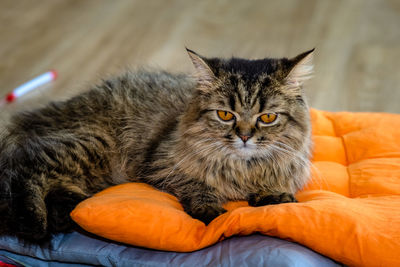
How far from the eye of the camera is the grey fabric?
1.43 m

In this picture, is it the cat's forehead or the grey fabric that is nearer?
the grey fabric

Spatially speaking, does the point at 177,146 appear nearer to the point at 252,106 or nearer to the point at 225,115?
the point at 225,115

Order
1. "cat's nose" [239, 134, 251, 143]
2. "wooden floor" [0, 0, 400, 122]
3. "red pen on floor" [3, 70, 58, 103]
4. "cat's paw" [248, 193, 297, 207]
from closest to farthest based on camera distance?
1. "cat's nose" [239, 134, 251, 143]
2. "cat's paw" [248, 193, 297, 207]
3. "red pen on floor" [3, 70, 58, 103]
4. "wooden floor" [0, 0, 400, 122]

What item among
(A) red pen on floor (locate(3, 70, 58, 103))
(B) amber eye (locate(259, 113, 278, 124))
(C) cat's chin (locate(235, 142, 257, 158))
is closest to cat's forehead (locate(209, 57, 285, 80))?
(B) amber eye (locate(259, 113, 278, 124))

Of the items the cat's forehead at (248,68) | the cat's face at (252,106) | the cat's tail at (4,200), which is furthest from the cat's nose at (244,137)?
the cat's tail at (4,200)

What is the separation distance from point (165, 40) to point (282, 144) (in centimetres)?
260

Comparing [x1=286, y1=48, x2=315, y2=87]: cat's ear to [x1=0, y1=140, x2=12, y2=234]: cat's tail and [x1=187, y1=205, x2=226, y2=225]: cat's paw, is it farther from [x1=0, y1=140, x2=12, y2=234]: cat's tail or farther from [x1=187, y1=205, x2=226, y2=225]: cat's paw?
[x1=0, y1=140, x2=12, y2=234]: cat's tail

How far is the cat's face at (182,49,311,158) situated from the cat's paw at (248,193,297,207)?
0.17 meters

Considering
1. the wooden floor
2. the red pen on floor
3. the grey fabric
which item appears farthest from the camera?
the wooden floor

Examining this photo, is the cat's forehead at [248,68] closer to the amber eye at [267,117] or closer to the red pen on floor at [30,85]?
the amber eye at [267,117]

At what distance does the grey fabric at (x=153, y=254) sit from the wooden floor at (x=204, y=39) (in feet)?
5.75

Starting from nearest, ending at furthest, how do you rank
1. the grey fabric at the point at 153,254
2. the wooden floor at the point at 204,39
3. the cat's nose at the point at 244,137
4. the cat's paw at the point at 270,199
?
the grey fabric at the point at 153,254 < the cat's nose at the point at 244,137 < the cat's paw at the point at 270,199 < the wooden floor at the point at 204,39

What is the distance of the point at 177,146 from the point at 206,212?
329mm

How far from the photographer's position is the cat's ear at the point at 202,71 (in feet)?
5.53
